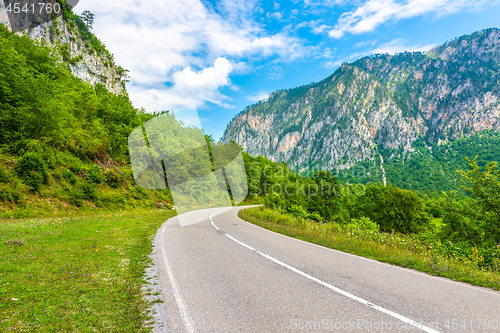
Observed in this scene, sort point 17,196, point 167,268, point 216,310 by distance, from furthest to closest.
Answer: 1. point 17,196
2. point 167,268
3. point 216,310

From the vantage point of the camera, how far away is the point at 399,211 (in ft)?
126

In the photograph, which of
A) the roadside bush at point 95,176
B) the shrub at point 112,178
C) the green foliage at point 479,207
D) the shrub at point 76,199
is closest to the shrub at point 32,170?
the shrub at point 76,199

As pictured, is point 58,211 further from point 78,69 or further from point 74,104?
point 78,69

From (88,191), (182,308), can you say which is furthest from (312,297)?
(88,191)

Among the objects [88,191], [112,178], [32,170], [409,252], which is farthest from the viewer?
[112,178]

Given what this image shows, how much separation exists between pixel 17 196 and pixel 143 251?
1527 centimetres

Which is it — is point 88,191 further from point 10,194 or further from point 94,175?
point 10,194

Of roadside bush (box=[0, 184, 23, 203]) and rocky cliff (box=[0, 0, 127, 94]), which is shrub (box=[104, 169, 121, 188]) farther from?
rocky cliff (box=[0, 0, 127, 94])

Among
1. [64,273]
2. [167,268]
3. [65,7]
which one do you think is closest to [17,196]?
[64,273]

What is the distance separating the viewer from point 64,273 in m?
5.42

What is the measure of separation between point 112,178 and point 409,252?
29.5m

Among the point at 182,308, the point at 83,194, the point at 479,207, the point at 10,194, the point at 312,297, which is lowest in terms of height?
the point at 479,207

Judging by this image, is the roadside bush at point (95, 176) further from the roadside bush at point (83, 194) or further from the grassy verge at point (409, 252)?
the grassy verge at point (409, 252)

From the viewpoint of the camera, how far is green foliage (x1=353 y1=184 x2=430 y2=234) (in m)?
37.7
